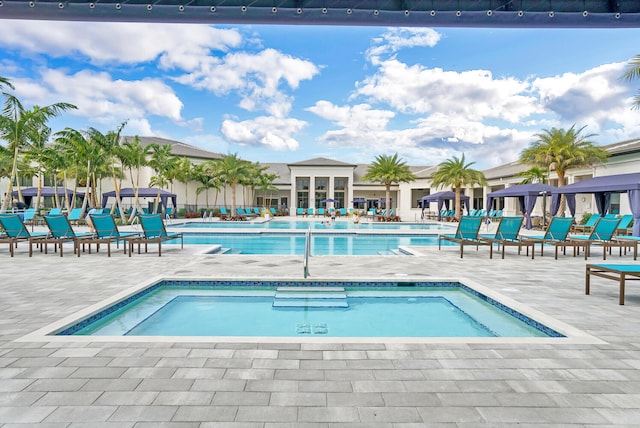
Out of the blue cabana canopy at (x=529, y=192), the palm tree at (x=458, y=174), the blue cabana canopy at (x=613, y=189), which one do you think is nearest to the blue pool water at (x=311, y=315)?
the blue cabana canopy at (x=613, y=189)

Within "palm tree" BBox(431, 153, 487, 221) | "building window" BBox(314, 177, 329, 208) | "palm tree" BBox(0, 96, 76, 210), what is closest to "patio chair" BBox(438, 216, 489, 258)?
"palm tree" BBox(0, 96, 76, 210)

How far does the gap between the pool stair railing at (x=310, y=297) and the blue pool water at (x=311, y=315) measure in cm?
6

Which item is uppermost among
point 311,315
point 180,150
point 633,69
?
point 180,150

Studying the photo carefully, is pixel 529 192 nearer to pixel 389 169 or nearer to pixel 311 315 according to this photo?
pixel 389 169

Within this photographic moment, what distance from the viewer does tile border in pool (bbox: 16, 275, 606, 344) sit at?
11.2ft

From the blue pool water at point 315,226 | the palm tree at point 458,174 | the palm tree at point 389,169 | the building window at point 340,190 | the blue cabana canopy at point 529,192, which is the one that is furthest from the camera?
the building window at point 340,190

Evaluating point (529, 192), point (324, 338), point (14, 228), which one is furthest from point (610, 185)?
point (14, 228)

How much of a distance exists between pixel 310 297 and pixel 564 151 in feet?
71.1

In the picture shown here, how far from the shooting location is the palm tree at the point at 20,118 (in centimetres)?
1422

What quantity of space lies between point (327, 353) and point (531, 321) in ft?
8.46

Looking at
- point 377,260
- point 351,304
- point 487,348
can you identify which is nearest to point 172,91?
point 377,260

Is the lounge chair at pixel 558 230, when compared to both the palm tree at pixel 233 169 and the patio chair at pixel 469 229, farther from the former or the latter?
the palm tree at pixel 233 169

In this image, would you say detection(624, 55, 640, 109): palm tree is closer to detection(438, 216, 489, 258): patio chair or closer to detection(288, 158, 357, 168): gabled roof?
detection(438, 216, 489, 258): patio chair

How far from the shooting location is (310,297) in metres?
5.77
